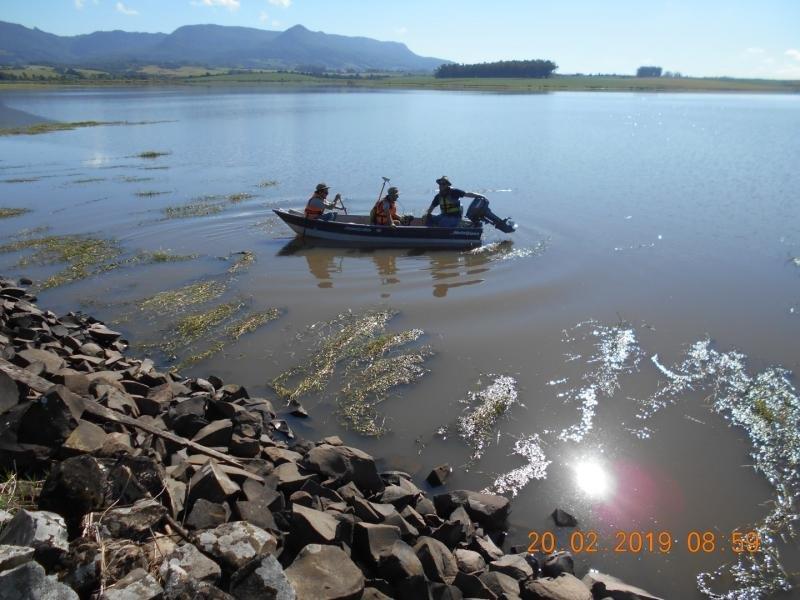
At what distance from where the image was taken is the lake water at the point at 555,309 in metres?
8.47

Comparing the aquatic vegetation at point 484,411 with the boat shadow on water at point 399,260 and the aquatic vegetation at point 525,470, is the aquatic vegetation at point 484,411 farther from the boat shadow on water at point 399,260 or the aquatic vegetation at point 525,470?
the boat shadow on water at point 399,260

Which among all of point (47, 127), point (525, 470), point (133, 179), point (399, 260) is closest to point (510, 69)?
point (47, 127)

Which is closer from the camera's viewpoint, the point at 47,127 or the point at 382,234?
the point at 382,234

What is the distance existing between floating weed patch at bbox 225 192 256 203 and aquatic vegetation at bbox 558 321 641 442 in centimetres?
1774

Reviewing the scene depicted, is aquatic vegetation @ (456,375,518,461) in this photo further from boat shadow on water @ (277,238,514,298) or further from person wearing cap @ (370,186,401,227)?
person wearing cap @ (370,186,401,227)

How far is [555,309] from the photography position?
14.7 metres

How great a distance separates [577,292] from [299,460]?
403 inches

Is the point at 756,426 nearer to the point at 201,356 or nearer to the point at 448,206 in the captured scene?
the point at 201,356

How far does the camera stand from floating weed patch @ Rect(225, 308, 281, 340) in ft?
43.7

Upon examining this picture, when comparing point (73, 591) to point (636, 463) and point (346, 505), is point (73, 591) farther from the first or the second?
point (636, 463)

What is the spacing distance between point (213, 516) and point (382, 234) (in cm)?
1506

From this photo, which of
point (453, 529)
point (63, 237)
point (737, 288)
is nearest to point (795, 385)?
point (737, 288)

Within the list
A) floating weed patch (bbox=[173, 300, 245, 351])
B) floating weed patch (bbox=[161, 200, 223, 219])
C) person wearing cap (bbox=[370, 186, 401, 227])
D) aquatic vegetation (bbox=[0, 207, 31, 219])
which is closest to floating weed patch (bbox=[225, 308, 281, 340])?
floating weed patch (bbox=[173, 300, 245, 351])

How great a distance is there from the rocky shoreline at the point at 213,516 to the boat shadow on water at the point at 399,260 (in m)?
8.95
